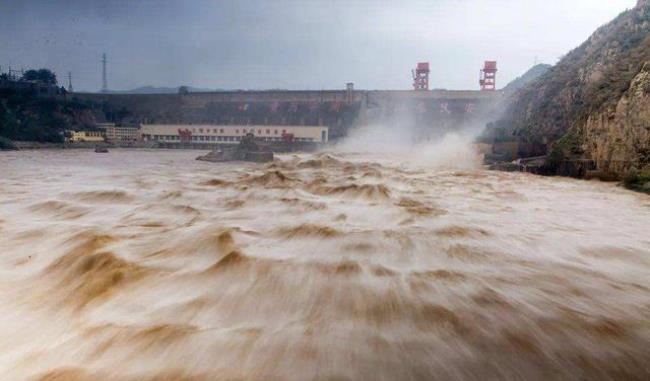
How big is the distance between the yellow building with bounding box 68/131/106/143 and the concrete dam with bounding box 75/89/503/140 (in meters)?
8.78

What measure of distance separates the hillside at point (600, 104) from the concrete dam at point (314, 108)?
18.0 metres

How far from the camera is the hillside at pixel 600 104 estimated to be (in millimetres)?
14062

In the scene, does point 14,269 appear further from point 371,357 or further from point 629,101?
point 629,101

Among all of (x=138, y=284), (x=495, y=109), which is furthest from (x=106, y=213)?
(x=495, y=109)

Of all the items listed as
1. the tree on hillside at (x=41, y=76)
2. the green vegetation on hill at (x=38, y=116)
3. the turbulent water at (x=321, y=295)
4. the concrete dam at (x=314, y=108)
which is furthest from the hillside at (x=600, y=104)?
the tree on hillside at (x=41, y=76)

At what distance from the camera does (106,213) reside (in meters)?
8.11

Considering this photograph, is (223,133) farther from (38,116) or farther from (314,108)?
(38,116)

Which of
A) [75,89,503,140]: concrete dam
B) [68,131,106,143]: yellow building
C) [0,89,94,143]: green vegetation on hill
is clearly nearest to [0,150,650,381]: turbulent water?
[0,89,94,143]: green vegetation on hill

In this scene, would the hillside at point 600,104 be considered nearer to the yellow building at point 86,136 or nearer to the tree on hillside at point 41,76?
the yellow building at point 86,136

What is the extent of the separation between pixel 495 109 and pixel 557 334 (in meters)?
45.9

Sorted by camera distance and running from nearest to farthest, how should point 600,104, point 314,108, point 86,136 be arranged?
point 600,104, point 86,136, point 314,108

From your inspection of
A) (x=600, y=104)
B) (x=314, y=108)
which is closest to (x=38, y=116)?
(x=314, y=108)

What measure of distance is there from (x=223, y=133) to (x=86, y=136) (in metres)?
14.6

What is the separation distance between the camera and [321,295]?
13.4ft
